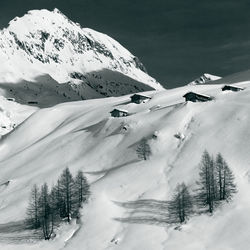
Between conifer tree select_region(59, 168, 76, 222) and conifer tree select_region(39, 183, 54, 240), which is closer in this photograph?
conifer tree select_region(39, 183, 54, 240)

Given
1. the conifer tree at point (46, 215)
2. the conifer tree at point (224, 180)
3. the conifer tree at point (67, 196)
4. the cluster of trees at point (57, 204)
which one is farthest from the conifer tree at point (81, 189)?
the conifer tree at point (224, 180)

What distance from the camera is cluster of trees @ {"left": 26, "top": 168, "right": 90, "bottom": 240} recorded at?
95.7 meters

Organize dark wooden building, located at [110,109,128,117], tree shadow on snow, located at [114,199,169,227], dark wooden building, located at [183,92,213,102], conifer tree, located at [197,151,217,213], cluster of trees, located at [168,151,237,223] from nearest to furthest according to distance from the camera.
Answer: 1. tree shadow on snow, located at [114,199,169,227]
2. cluster of trees, located at [168,151,237,223]
3. conifer tree, located at [197,151,217,213]
4. dark wooden building, located at [183,92,213,102]
5. dark wooden building, located at [110,109,128,117]

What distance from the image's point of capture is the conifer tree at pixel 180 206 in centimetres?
8856

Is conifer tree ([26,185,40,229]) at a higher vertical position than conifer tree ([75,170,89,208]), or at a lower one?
lower

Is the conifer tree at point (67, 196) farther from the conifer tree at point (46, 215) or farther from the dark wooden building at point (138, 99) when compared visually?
the dark wooden building at point (138, 99)

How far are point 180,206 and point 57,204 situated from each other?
2315 cm

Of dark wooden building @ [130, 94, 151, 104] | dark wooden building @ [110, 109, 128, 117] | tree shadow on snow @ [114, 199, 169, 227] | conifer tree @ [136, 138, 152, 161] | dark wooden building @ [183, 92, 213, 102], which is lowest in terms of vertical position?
tree shadow on snow @ [114, 199, 169, 227]

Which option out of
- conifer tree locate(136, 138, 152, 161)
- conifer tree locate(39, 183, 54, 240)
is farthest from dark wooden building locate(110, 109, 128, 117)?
conifer tree locate(39, 183, 54, 240)

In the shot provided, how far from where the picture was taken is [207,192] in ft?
302

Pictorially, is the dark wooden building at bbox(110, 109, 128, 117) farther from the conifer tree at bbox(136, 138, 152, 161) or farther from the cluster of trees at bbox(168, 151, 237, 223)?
the cluster of trees at bbox(168, 151, 237, 223)

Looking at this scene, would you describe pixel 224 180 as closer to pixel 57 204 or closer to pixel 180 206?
pixel 180 206

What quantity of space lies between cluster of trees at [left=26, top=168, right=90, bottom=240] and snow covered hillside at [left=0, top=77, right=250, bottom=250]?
6.45 feet

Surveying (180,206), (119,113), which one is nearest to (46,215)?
(180,206)
